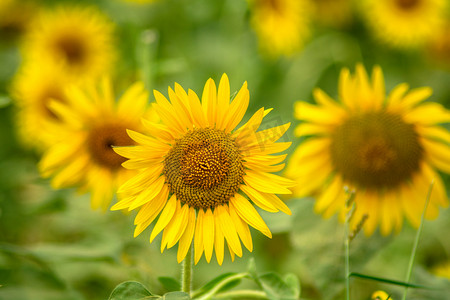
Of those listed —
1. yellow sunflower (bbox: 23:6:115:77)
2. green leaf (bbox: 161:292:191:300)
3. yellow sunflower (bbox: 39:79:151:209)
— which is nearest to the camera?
green leaf (bbox: 161:292:191:300)

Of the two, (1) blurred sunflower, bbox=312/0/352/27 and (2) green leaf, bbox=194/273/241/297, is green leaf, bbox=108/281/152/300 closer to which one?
(2) green leaf, bbox=194/273/241/297

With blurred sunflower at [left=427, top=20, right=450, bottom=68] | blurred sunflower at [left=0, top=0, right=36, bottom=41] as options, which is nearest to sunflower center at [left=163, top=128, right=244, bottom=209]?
blurred sunflower at [left=0, top=0, right=36, bottom=41]

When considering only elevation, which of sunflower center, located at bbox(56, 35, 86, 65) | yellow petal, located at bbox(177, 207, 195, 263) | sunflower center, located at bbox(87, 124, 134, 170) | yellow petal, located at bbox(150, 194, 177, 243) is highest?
sunflower center, located at bbox(56, 35, 86, 65)

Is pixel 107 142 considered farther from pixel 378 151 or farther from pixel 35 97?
pixel 378 151

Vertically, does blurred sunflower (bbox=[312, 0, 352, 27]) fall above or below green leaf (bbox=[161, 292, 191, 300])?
above

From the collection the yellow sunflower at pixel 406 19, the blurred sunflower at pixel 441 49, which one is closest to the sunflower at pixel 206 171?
the yellow sunflower at pixel 406 19

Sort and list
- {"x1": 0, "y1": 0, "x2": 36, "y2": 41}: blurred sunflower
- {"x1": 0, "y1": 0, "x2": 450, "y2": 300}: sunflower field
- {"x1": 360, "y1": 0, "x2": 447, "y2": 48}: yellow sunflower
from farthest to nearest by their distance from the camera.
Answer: {"x1": 360, "y1": 0, "x2": 447, "y2": 48}: yellow sunflower < {"x1": 0, "y1": 0, "x2": 36, "y2": 41}: blurred sunflower < {"x1": 0, "y1": 0, "x2": 450, "y2": 300}: sunflower field

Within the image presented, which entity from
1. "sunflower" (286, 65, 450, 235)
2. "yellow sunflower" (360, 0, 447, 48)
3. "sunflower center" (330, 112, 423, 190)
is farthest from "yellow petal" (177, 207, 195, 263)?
"yellow sunflower" (360, 0, 447, 48)

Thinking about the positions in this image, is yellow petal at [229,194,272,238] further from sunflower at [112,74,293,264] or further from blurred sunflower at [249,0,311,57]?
blurred sunflower at [249,0,311,57]

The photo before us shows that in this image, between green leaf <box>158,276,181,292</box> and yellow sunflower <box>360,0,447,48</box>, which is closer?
green leaf <box>158,276,181,292</box>
